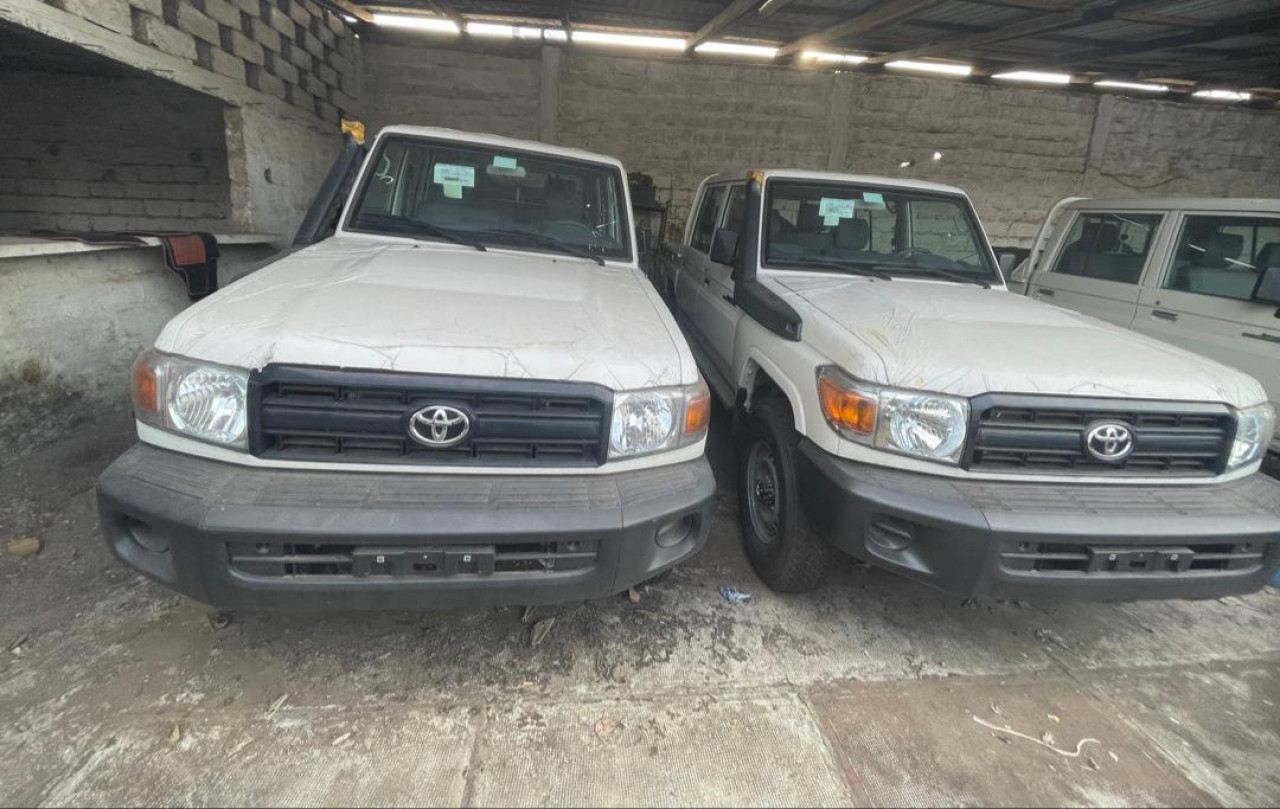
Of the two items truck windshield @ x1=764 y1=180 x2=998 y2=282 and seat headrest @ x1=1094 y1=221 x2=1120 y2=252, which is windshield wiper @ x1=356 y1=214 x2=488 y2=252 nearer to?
truck windshield @ x1=764 y1=180 x2=998 y2=282

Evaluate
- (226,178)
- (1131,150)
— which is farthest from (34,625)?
(1131,150)

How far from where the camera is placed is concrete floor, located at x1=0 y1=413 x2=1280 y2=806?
1786 mm

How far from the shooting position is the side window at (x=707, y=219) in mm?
4738

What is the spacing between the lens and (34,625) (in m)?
2.29

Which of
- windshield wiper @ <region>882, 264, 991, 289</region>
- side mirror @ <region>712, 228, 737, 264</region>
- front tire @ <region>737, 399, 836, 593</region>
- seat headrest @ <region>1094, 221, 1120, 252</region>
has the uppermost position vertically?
seat headrest @ <region>1094, 221, 1120, 252</region>

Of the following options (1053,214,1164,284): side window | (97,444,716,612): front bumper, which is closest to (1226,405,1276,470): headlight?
(97,444,716,612): front bumper

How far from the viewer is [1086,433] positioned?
2170 mm

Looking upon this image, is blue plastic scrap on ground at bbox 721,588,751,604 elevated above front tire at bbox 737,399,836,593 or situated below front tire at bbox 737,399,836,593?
below

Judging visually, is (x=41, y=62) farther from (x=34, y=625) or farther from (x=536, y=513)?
(x=536, y=513)

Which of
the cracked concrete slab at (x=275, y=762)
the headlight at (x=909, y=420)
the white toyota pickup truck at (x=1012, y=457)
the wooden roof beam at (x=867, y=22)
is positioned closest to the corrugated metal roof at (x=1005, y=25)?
the wooden roof beam at (x=867, y=22)

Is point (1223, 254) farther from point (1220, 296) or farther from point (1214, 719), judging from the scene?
point (1214, 719)

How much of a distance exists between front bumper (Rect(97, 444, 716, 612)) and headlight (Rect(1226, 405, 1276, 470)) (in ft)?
7.29

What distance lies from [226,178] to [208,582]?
7.96 meters

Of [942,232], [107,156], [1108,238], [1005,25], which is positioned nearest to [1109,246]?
[1108,238]
